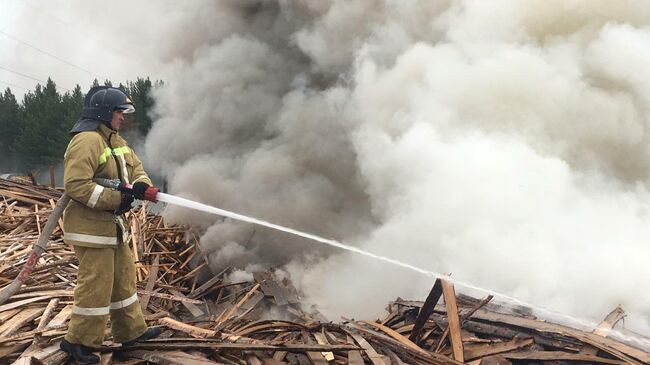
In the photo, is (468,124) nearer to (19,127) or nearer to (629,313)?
(629,313)

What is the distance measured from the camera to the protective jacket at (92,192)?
272cm

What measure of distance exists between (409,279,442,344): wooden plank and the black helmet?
2.76m

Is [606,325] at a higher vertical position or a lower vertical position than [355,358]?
higher

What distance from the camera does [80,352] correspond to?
9.13 ft

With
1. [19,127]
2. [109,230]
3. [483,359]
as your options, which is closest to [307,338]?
[483,359]

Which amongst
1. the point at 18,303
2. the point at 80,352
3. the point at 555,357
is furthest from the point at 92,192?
the point at 555,357

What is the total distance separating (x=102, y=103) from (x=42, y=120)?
3309cm

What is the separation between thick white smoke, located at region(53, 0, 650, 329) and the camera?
4953 millimetres

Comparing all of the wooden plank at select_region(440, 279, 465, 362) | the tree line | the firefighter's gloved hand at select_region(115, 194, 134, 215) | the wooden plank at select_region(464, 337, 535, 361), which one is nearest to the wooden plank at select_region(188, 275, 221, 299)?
the firefighter's gloved hand at select_region(115, 194, 134, 215)

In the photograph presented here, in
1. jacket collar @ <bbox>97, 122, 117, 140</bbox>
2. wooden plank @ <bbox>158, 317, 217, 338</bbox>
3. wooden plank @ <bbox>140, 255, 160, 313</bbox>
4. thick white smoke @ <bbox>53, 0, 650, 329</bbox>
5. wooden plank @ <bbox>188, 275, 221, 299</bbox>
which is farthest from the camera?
wooden plank @ <bbox>188, 275, 221, 299</bbox>

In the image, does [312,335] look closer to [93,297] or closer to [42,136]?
[93,297]

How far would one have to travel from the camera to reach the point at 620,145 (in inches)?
249

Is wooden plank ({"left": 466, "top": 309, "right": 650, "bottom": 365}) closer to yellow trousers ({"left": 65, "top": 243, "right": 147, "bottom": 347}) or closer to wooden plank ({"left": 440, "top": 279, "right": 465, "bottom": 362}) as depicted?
wooden plank ({"left": 440, "top": 279, "right": 465, "bottom": 362})

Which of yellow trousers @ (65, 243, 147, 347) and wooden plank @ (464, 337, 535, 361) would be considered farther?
wooden plank @ (464, 337, 535, 361)
